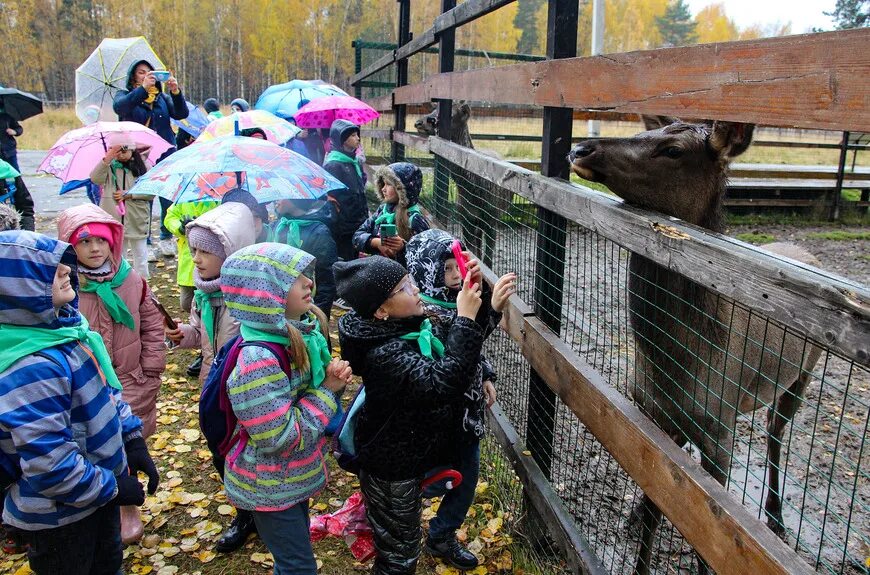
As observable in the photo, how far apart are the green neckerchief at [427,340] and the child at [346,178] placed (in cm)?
345

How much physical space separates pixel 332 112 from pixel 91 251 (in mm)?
4578

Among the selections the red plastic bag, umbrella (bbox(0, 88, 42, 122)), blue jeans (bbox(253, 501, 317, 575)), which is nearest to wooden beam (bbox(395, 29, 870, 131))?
blue jeans (bbox(253, 501, 317, 575))

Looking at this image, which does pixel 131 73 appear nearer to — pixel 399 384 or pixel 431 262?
pixel 431 262

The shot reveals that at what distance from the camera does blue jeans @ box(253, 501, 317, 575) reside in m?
2.77

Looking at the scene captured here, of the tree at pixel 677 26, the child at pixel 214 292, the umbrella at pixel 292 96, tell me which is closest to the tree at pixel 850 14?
the tree at pixel 677 26

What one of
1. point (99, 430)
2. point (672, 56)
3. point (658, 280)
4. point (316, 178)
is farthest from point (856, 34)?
point (316, 178)

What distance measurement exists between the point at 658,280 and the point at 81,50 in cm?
5201

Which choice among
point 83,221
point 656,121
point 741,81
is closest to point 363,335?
point 741,81

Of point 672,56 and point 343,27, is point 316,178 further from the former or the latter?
point 343,27

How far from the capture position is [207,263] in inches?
142

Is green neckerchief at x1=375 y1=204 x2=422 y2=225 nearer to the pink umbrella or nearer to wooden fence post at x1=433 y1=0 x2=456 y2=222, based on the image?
wooden fence post at x1=433 y1=0 x2=456 y2=222

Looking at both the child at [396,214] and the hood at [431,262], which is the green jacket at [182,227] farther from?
the hood at [431,262]

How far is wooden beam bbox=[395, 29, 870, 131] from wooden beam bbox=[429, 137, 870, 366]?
35 cm

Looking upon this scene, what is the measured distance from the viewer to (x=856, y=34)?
1448 mm
